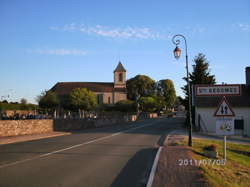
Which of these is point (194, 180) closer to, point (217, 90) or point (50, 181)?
point (50, 181)

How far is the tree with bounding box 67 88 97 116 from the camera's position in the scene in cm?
7406

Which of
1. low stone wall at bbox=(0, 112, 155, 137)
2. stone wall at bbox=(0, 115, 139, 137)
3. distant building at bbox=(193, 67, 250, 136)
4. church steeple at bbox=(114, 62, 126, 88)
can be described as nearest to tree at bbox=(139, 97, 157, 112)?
church steeple at bbox=(114, 62, 126, 88)

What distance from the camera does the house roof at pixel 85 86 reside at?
113250 millimetres

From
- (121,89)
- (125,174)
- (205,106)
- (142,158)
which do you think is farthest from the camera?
(121,89)

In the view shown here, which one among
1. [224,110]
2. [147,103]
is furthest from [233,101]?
[147,103]

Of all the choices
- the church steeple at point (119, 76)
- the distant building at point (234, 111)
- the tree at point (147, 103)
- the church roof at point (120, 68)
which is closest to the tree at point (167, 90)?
the church steeple at point (119, 76)

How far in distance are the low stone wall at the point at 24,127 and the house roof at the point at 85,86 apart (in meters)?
82.5

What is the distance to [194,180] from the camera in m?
7.91

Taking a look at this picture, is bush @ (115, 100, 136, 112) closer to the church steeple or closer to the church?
the church

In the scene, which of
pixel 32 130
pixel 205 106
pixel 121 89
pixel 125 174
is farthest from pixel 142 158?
pixel 121 89

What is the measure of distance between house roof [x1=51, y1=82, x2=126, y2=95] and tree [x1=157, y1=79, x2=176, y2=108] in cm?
1568

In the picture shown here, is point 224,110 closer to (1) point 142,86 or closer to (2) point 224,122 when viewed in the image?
(2) point 224,122

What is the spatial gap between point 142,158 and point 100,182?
481 cm

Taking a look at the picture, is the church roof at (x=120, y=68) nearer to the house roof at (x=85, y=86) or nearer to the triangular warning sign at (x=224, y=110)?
the house roof at (x=85, y=86)
